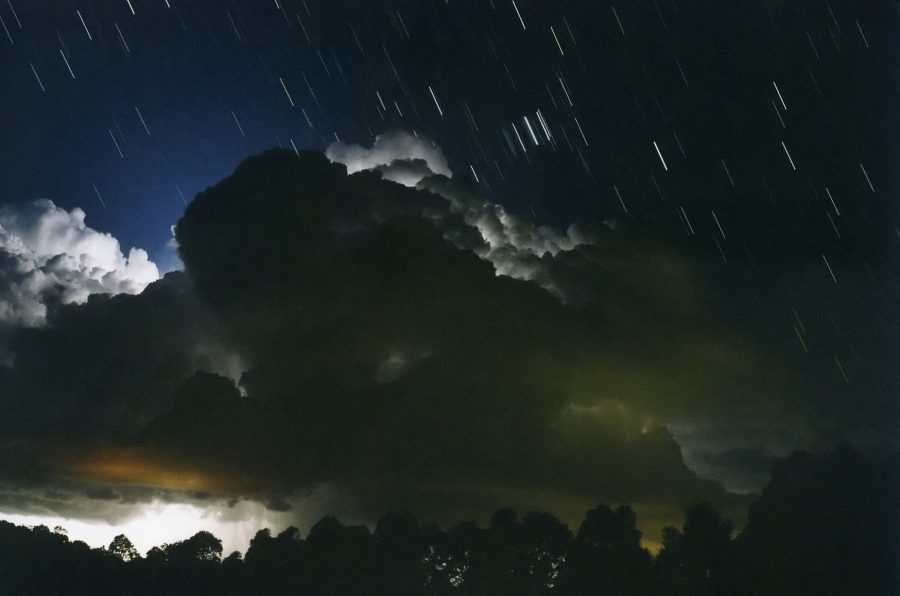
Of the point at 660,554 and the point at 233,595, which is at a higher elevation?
the point at 233,595

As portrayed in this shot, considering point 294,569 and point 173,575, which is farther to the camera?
point 173,575

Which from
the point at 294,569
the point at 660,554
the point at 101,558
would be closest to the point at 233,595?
the point at 294,569

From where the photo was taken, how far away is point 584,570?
119 m

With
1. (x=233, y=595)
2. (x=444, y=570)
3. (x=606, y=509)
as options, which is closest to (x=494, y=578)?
(x=444, y=570)

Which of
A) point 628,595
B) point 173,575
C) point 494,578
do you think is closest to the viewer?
point 628,595

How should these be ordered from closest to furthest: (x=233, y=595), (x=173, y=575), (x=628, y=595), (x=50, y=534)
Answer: (x=628, y=595), (x=233, y=595), (x=173, y=575), (x=50, y=534)

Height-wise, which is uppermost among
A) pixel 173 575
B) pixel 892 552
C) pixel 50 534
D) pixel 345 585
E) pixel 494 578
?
pixel 50 534

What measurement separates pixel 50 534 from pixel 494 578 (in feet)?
306

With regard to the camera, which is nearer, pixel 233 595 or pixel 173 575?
pixel 233 595

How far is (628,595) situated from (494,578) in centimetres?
2574

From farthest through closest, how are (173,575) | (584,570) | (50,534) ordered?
1. (50,534)
2. (173,575)
3. (584,570)

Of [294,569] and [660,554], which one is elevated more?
[294,569]

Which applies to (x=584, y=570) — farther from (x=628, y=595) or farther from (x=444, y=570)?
(x=444, y=570)

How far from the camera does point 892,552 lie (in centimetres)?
8744
